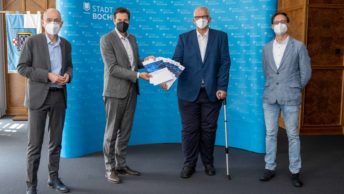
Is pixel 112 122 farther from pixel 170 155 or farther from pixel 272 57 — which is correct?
pixel 272 57

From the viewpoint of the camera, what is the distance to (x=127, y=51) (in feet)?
12.3

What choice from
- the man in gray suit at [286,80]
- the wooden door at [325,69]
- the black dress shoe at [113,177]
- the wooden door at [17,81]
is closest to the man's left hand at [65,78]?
the black dress shoe at [113,177]

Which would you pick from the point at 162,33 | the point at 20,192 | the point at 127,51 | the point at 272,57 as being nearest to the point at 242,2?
the point at 162,33

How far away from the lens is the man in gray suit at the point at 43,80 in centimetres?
309

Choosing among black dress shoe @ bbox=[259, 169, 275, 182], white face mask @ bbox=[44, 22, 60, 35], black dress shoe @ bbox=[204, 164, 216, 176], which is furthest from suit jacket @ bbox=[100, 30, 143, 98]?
black dress shoe @ bbox=[259, 169, 275, 182]

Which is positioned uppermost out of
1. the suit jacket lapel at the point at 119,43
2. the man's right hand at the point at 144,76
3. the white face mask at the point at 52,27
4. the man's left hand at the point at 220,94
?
the white face mask at the point at 52,27

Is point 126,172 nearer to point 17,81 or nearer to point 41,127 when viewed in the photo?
point 41,127

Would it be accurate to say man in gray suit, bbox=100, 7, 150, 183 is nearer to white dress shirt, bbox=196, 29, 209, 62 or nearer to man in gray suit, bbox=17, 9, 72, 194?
man in gray suit, bbox=17, 9, 72, 194

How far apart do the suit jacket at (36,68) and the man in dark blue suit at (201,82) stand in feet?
4.59

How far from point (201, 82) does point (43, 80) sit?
A: 5.17ft

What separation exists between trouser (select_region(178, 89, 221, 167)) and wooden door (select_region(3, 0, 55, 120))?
13.9 ft

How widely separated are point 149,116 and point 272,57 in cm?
217

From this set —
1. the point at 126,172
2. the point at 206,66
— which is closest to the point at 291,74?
the point at 206,66

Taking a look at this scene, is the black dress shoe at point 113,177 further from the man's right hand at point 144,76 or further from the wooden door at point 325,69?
the wooden door at point 325,69
